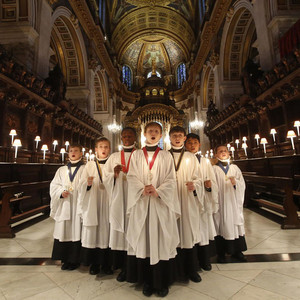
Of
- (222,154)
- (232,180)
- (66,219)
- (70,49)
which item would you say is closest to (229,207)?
(232,180)

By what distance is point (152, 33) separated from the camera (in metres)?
23.4

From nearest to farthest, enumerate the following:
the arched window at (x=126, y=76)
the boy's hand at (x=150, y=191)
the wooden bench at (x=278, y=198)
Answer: the boy's hand at (x=150, y=191) → the wooden bench at (x=278, y=198) → the arched window at (x=126, y=76)

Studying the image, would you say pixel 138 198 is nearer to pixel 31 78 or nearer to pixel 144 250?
pixel 144 250

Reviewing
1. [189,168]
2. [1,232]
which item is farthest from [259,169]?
[1,232]

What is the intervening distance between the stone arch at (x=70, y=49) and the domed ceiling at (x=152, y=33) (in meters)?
10.1

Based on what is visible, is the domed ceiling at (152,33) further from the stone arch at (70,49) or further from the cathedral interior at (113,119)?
the stone arch at (70,49)

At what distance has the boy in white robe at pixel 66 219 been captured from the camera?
243 centimetres

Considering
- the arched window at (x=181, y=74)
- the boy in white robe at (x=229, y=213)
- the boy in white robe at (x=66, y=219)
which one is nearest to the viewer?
the boy in white robe at (x=66, y=219)

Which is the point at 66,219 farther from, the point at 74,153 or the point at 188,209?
the point at 188,209

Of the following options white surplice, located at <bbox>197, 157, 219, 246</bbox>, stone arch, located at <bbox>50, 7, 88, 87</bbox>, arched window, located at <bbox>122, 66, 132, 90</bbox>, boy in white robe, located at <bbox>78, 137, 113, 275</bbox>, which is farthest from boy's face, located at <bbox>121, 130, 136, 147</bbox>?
arched window, located at <bbox>122, 66, 132, 90</bbox>

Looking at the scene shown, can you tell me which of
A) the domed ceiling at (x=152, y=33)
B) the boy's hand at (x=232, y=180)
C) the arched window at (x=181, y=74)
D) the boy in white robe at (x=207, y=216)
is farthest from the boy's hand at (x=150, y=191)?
the arched window at (x=181, y=74)

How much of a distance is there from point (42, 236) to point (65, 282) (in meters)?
2.01

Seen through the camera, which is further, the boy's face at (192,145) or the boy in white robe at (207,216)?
the boy's face at (192,145)

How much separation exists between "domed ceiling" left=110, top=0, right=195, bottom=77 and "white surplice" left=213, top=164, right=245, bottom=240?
72.3 feet
